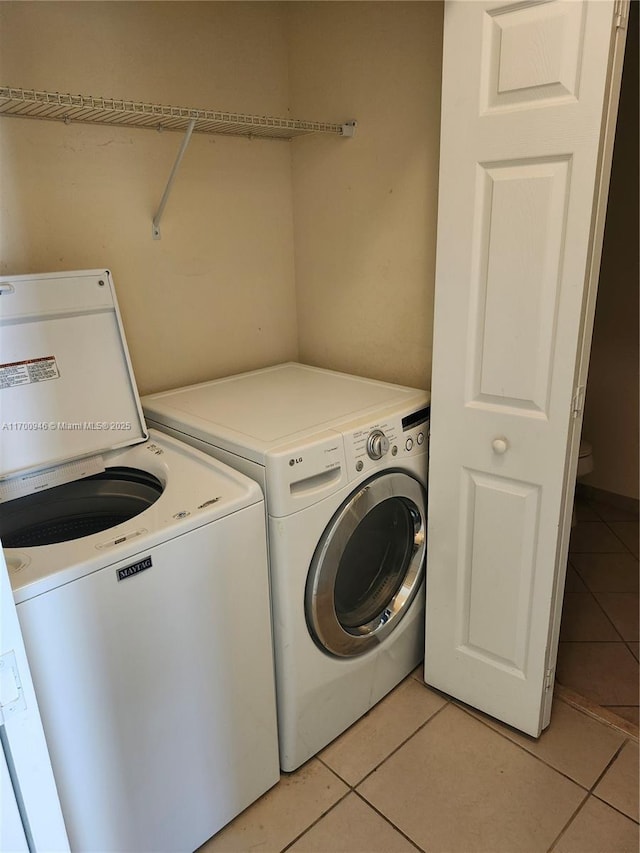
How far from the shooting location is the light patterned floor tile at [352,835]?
139 centimetres

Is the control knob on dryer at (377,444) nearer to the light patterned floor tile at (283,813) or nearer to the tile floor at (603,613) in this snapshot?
the light patterned floor tile at (283,813)

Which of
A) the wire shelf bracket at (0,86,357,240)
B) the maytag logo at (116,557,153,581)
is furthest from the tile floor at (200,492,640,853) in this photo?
the wire shelf bracket at (0,86,357,240)

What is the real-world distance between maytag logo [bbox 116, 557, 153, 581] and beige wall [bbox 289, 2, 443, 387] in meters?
1.11

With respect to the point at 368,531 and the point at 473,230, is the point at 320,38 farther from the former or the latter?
the point at 368,531

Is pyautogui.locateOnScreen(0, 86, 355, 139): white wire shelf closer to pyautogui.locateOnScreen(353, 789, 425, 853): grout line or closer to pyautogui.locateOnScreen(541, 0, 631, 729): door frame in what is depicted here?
pyautogui.locateOnScreen(541, 0, 631, 729): door frame

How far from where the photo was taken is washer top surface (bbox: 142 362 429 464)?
1470 mm

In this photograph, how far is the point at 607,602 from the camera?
2.22 m

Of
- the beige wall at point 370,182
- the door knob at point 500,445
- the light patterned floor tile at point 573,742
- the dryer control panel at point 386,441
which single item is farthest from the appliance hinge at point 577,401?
the light patterned floor tile at point 573,742

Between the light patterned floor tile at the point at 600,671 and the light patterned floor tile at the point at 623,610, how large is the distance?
85mm

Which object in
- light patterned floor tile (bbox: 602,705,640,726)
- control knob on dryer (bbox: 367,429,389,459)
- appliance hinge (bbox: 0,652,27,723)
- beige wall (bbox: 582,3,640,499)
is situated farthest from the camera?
beige wall (bbox: 582,3,640,499)

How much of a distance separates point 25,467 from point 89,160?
0.85m

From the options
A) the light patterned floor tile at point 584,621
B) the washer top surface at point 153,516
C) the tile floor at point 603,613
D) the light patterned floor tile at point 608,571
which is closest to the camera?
the washer top surface at point 153,516

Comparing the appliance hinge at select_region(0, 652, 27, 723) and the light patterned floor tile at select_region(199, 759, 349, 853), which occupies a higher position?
the appliance hinge at select_region(0, 652, 27, 723)

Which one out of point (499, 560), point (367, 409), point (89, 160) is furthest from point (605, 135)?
point (89, 160)
